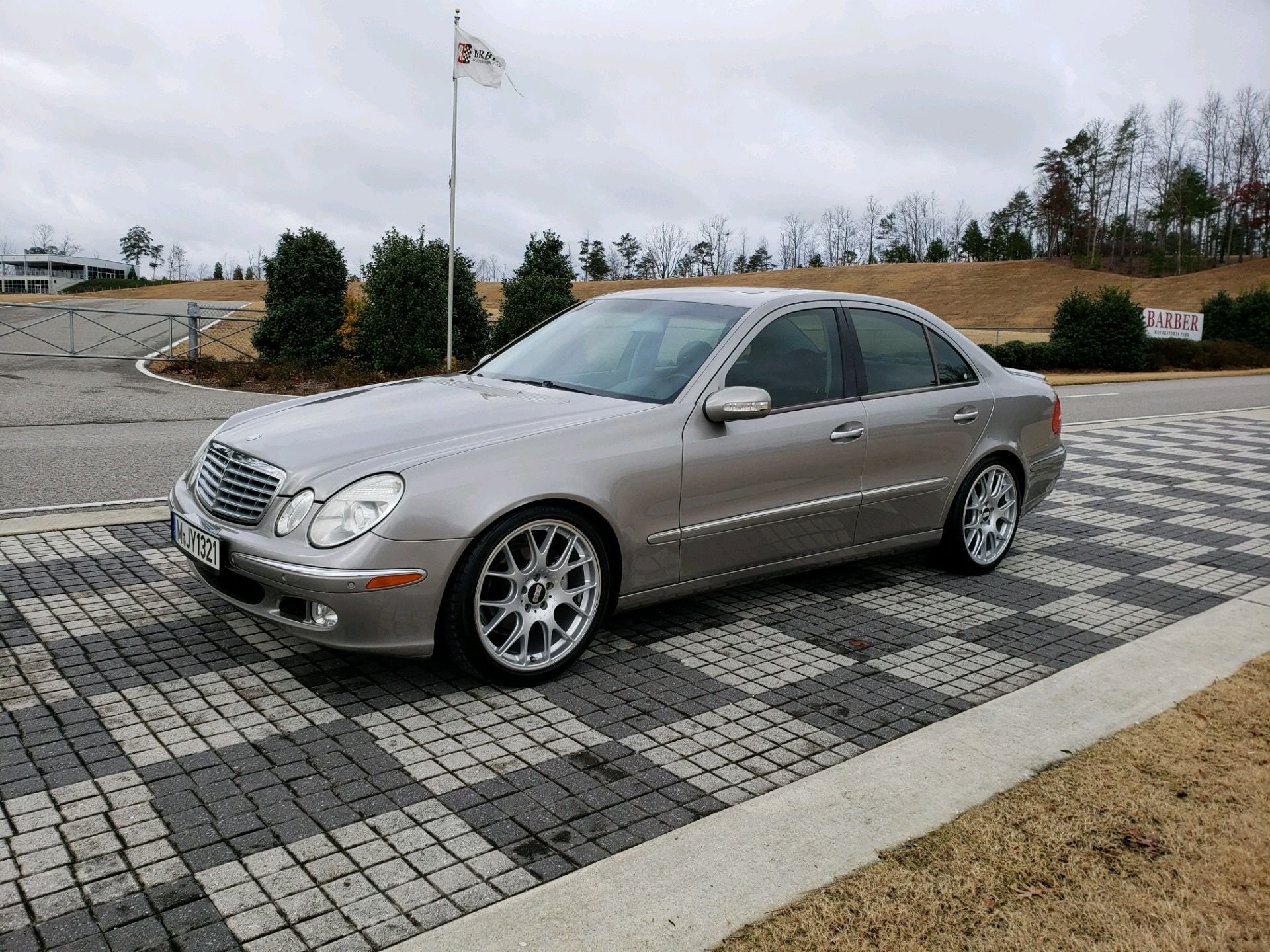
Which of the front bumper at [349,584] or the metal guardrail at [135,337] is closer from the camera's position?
the front bumper at [349,584]

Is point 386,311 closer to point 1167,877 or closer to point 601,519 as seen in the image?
point 601,519

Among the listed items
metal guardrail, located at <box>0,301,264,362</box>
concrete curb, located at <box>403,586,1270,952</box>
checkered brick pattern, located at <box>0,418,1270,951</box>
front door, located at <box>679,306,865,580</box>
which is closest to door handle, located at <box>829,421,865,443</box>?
front door, located at <box>679,306,865,580</box>

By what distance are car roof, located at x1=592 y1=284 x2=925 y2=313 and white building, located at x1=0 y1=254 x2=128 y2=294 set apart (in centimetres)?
11384

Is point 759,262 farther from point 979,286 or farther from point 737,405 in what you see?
point 737,405

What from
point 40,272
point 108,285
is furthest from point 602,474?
point 40,272

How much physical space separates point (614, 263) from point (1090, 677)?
113910 millimetres

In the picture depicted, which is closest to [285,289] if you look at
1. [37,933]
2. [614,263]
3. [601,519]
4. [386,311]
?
[386,311]

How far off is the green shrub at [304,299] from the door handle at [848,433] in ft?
56.9

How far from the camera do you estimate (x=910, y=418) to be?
5.75 meters

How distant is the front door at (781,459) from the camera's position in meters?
4.81

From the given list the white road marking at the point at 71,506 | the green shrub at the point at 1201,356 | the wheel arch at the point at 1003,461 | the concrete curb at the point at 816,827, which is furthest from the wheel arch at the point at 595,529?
the green shrub at the point at 1201,356

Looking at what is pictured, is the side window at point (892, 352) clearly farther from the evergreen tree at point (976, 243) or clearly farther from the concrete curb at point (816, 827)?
the evergreen tree at point (976, 243)

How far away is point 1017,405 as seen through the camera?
21.2 ft

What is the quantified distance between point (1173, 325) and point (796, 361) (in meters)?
40.3
